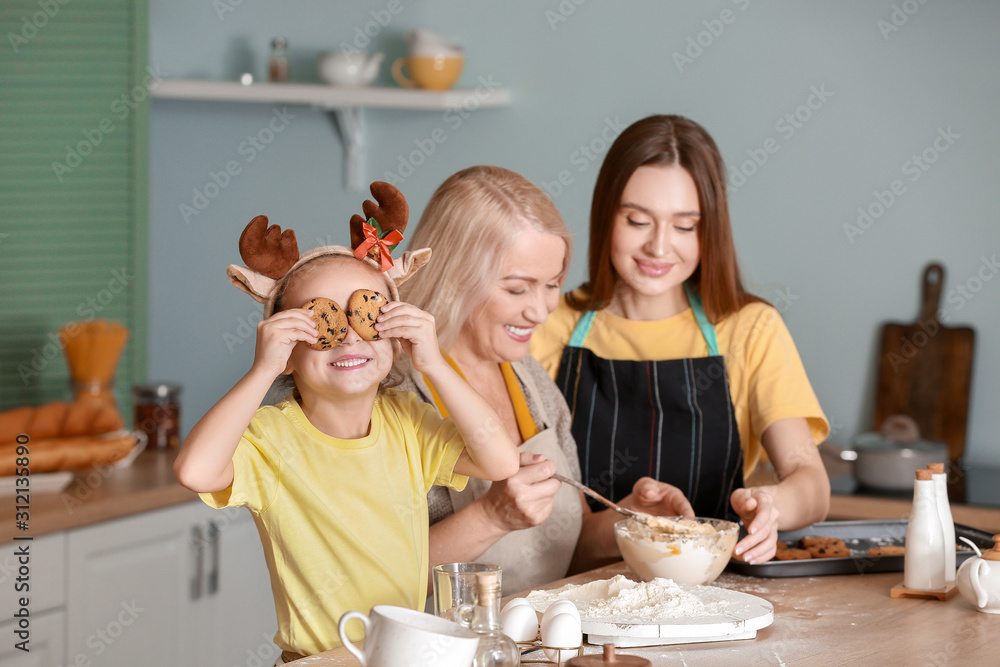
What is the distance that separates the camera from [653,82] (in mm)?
2961

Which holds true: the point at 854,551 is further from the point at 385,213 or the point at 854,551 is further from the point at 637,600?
the point at 385,213

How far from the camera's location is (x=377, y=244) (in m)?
1.20

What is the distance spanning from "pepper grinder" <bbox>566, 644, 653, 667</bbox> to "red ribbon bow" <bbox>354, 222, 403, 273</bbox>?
19.9 inches

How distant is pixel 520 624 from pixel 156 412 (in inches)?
78.3

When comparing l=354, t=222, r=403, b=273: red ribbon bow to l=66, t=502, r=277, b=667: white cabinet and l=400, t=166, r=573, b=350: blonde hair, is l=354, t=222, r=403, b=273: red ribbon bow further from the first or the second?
l=66, t=502, r=277, b=667: white cabinet

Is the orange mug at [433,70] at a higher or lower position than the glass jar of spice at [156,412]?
higher

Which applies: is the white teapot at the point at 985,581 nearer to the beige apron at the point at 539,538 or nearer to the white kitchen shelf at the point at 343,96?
the beige apron at the point at 539,538

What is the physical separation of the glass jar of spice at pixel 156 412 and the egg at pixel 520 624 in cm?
196

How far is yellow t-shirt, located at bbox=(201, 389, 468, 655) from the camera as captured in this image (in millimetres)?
1173

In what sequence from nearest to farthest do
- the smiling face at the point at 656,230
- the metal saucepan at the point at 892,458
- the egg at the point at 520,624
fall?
the egg at the point at 520,624 → the smiling face at the point at 656,230 → the metal saucepan at the point at 892,458

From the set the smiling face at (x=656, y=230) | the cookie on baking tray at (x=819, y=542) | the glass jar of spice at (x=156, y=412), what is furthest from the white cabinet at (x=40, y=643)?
the cookie on baking tray at (x=819, y=542)

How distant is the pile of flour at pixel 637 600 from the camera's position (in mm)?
1169

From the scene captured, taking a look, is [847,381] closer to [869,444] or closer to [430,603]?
[869,444]

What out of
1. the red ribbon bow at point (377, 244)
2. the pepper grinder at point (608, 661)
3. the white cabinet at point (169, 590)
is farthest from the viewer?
the white cabinet at point (169, 590)
